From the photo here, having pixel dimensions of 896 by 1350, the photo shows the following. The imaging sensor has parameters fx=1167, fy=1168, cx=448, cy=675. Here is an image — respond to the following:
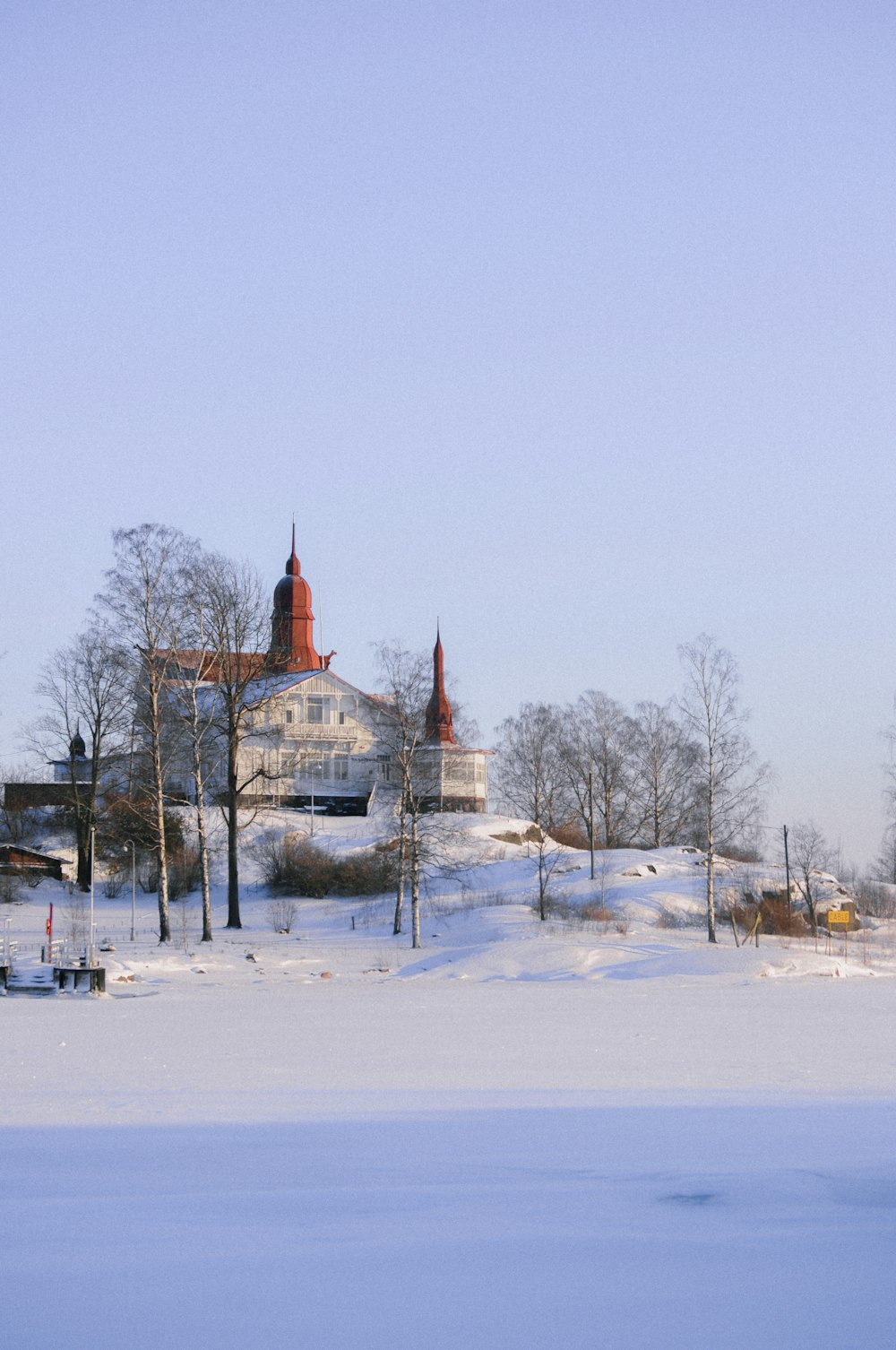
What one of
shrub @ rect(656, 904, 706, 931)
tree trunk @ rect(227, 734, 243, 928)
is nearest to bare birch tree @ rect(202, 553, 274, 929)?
tree trunk @ rect(227, 734, 243, 928)

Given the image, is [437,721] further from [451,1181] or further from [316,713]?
[451,1181]

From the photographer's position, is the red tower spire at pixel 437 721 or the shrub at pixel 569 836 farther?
the shrub at pixel 569 836

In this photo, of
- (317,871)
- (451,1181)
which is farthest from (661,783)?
(451,1181)

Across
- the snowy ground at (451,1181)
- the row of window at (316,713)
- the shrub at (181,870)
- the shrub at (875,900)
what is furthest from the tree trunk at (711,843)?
the row of window at (316,713)

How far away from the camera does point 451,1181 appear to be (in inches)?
253

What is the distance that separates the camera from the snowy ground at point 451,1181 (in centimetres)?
463

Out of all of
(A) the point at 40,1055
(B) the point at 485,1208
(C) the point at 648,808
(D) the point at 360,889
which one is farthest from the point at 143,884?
(B) the point at 485,1208

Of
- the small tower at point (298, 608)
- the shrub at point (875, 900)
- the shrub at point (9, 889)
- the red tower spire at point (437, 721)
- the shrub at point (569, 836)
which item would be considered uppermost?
the small tower at point (298, 608)

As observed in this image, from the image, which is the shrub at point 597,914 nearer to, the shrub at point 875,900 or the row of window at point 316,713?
the shrub at point 875,900

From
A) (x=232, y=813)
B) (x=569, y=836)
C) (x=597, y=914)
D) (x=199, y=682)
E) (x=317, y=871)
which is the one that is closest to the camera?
(x=199, y=682)

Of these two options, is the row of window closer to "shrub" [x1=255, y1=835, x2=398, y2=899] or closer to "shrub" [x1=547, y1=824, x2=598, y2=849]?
"shrub" [x1=547, y1=824, x2=598, y2=849]

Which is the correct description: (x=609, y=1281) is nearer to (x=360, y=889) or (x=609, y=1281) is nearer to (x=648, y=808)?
(x=360, y=889)

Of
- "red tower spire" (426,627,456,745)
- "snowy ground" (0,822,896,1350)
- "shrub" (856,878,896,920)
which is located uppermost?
"red tower spire" (426,627,456,745)

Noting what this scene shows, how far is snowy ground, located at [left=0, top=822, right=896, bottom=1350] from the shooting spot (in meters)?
4.63
